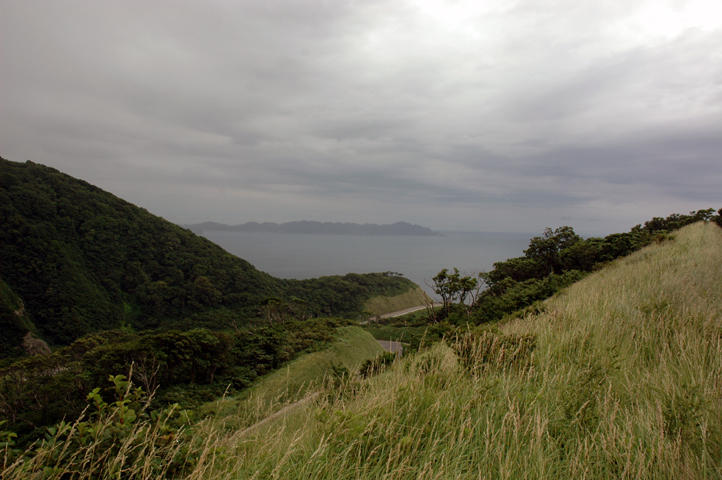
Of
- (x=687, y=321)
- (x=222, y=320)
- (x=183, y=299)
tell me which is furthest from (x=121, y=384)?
(x=183, y=299)

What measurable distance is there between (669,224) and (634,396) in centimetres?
3528

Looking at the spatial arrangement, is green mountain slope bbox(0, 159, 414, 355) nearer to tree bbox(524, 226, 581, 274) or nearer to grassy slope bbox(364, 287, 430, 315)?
grassy slope bbox(364, 287, 430, 315)

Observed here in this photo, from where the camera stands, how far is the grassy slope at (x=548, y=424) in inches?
83.0

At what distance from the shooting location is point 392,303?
82875 mm

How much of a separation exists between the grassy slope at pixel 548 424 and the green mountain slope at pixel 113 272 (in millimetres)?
48464

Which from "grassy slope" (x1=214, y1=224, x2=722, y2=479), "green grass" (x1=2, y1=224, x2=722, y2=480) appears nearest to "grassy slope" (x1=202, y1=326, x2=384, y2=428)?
"green grass" (x1=2, y1=224, x2=722, y2=480)

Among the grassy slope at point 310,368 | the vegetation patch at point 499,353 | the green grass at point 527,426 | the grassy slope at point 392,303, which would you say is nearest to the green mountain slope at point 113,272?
the grassy slope at point 392,303

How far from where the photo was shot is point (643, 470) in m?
1.88

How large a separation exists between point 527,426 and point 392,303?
82307 millimetres

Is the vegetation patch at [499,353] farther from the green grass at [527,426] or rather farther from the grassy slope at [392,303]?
the grassy slope at [392,303]

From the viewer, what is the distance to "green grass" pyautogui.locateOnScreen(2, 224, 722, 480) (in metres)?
2.11

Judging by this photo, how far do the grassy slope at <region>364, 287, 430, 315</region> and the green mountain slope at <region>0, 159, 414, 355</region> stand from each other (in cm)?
218

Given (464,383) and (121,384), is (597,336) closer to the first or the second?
(464,383)

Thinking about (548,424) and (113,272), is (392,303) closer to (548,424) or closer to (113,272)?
(113,272)
